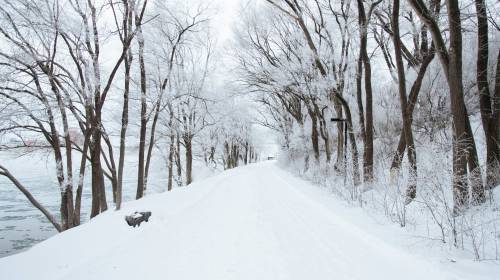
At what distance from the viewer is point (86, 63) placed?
10.5 m

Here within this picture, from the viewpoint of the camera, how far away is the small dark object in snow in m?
6.41

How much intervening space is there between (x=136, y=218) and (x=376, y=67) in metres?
18.6

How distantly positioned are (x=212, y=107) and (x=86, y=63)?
41.7 feet

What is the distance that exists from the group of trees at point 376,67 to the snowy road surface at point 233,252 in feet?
5.23

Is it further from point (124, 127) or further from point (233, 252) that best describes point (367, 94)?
point (124, 127)

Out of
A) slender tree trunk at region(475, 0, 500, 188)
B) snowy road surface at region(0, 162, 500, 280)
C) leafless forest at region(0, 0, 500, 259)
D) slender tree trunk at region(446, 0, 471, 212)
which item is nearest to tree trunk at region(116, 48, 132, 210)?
leafless forest at region(0, 0, 500, 259)

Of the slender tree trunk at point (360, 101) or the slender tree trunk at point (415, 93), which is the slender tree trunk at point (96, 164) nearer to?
the slender tree trunk at point (360, 101)

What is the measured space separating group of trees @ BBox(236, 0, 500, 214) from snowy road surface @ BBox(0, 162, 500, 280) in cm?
160

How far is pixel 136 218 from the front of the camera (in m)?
6.45

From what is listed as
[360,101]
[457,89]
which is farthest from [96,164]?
[457,89]

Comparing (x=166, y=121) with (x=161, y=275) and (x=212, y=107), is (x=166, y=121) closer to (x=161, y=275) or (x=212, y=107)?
(x=212, y=107)

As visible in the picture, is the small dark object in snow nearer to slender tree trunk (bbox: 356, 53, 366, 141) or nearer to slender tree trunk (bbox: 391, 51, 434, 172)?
slender tree trunk (bbox: 391, 51, 434, 172)

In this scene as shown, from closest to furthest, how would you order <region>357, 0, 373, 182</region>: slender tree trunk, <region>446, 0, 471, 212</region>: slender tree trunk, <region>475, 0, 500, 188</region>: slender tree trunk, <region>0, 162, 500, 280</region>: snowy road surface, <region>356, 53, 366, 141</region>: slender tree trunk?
<region>0, 162, 500, 280</region>: snowy road surface, <region>446, 0, 471, 212</region>: slender tree trunk, <region>475, 0, 500, 188</region>: slender tree trunk, <region>357, 0, 373, 182</region>: slender tree trunk, <region>356, 53, 366, 141</region>: slender tree trunk

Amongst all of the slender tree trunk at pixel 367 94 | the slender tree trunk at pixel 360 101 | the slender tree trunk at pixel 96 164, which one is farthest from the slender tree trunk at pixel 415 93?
the slender tree trunk at pixel 96 164
